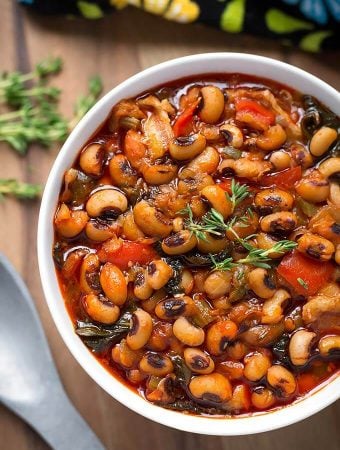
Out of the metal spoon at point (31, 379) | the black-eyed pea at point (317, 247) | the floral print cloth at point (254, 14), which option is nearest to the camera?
the black-eyed pea at point (317, 247)

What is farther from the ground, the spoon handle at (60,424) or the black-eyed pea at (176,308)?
the black-eyed pea at (176,308)

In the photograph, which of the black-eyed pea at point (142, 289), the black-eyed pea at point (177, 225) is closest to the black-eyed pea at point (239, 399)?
the black-eyed pea at point (142, 289)

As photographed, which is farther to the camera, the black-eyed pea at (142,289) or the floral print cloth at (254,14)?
the floral print cloth at (254,14)

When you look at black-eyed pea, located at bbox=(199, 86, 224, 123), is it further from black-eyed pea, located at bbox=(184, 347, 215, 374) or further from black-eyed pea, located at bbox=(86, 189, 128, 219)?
black-eyed pea, located at bbox=(184, 347, 215, 374)

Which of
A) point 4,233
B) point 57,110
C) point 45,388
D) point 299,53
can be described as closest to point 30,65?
point 57,110

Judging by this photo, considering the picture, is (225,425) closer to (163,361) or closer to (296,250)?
(163,361)

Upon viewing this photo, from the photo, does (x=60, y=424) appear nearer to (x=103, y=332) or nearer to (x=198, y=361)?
(x=103, y=332)

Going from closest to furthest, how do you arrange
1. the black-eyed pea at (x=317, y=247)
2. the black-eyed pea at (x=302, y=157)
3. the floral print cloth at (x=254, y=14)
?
the black-eyed pea at (x=317, y=247) < the black-eyed pea at (x=302, y=157) < the floral print cloth at (x=254, y=14)

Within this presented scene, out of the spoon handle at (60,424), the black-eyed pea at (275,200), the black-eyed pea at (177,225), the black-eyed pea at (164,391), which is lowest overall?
the spoon handle at (60,424)

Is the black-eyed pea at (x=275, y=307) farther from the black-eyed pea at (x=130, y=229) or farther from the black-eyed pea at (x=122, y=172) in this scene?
the black-eyed pea at (x=122, y=172)
